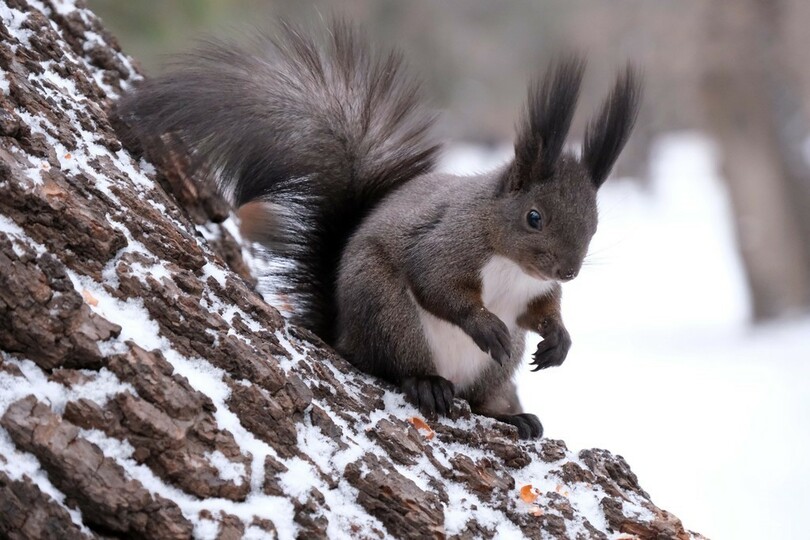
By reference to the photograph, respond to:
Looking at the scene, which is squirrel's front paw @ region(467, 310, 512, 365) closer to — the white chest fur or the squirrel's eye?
the white chest fur

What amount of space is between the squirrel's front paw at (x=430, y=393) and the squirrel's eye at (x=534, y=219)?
42cm

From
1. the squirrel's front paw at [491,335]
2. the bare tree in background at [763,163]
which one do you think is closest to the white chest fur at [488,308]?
the squirrel's front paw at [491,335]

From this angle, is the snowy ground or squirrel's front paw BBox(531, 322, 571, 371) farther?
the snowy ground

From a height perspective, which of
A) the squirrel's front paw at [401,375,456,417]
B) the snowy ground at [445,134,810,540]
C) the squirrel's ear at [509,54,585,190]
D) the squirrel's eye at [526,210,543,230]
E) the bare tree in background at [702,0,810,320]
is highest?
the bare tree in background at [702,0,810,320]

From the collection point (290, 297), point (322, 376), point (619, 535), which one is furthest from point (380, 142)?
point (619, 535)

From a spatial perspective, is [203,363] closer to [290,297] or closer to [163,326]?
[163,326]

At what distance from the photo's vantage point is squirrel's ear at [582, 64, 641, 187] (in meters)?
1.93

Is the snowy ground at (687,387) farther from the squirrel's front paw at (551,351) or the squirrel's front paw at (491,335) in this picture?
the squirrel's front paw at (491,335)

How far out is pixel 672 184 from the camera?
42.2 ft

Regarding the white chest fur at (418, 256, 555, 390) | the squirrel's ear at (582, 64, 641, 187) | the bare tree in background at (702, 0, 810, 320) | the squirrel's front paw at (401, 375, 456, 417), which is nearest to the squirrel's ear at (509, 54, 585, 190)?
the squirrel's ear at (582, 64, 641, 187)

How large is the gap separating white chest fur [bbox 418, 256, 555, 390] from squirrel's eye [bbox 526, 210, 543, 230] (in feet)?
0.33

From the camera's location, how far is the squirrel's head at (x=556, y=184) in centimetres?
194

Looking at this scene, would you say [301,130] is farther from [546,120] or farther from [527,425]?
[527,425]

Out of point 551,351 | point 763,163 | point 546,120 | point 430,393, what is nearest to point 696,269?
point 763,163
